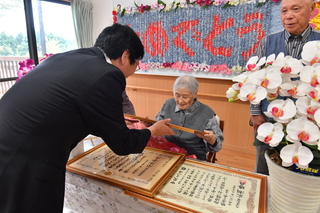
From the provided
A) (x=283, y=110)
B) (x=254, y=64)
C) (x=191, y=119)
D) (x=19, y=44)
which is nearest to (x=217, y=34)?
(x=191, y=119)

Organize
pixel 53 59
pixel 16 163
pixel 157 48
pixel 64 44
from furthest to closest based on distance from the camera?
pixel 64 44 → pixel 157 48 → pixel 53 59 → pixel 16 163

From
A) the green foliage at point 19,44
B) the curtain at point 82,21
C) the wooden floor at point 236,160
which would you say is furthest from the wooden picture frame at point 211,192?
the curtain at point 82,21

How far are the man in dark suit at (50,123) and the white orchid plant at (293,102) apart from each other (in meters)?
0.49

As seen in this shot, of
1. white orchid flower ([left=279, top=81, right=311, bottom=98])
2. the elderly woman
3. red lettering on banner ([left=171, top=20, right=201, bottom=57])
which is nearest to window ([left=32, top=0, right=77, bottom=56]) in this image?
red lettering on banner ([left=171, top=20, right=201, bottom=57])

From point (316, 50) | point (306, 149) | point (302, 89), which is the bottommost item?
point (306, 149)

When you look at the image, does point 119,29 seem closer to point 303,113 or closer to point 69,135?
point 69,135

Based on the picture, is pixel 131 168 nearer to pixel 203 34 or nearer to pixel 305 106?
pixel 305 106

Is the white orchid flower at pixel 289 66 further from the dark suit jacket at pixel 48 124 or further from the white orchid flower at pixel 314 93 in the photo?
the dark suit jacket at pixel 48 124

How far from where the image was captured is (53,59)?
911mm

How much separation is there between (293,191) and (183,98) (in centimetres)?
114

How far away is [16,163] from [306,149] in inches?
38.0

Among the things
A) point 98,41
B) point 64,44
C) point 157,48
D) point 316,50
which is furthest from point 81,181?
point 64,44

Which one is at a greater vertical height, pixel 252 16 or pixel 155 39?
pixel 252 16

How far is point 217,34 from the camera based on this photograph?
277 centimetres
